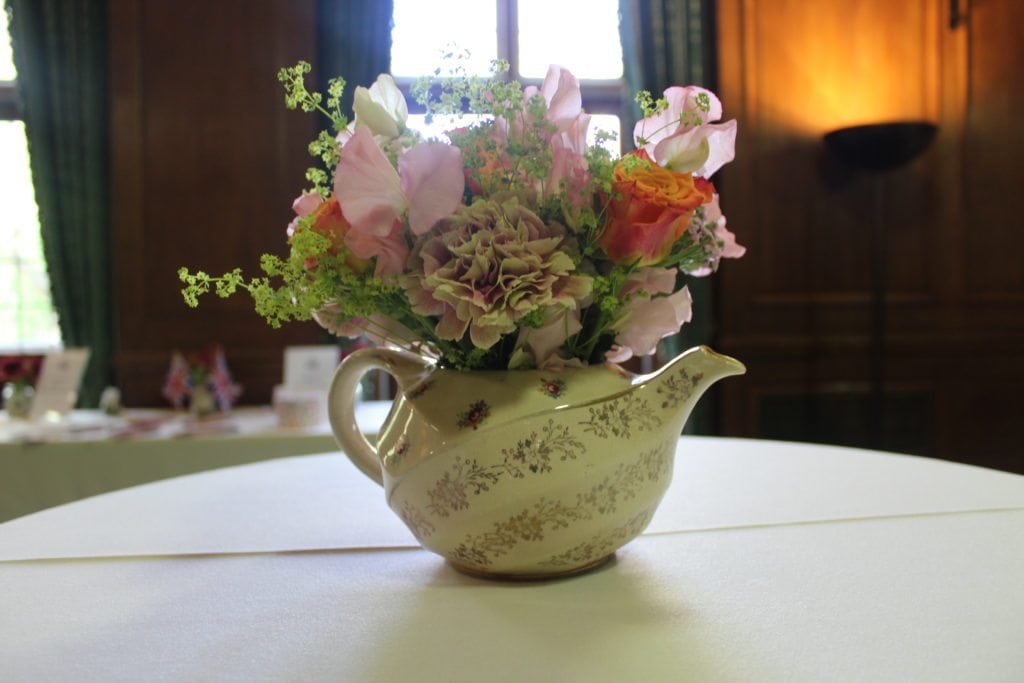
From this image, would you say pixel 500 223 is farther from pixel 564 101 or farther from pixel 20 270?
pixel 20 270

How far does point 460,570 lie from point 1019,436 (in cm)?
348

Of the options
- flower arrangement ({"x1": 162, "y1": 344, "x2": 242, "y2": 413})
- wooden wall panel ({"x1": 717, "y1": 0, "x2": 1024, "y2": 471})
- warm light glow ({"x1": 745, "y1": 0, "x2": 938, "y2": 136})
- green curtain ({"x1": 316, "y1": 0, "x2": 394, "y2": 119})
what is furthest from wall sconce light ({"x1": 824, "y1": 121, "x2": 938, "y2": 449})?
flower arrangement ({"x1": 162, "y1": 344, "x2": 242, "y2": 413})

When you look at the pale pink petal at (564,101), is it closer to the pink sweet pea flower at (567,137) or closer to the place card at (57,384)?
the pink sweet pea flower at (567,137)

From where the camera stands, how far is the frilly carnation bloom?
55 cm

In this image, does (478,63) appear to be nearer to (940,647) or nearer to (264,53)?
(940,647)

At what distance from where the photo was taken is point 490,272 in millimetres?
565

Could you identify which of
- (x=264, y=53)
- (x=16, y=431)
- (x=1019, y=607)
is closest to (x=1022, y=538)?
(x=1019, y=607)

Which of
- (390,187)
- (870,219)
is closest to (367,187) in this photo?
(390,187)

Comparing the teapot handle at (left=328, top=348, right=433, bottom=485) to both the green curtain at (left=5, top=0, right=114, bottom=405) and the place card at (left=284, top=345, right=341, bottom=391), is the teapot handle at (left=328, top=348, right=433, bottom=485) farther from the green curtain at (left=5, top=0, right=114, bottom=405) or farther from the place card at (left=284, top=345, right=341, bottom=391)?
the green curtain at (left=5, top=0, right=114, bottom=405)

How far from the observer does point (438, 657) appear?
1.64ft

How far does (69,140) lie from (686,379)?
313cm

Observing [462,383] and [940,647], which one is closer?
[940,647]

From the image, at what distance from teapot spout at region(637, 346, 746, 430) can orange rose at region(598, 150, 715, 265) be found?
10 centimetres

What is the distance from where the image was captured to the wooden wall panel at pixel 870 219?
125 inches
